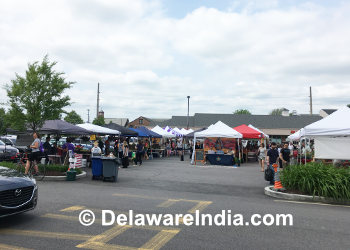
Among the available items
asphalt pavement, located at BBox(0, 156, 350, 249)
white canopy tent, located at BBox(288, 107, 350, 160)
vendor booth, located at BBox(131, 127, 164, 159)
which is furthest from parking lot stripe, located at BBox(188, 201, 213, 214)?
vendor booth, located at BBox(131, 127, 164, 159)

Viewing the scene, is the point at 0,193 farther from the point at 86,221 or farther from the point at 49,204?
the point at 49,204

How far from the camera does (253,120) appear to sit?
67.9 m

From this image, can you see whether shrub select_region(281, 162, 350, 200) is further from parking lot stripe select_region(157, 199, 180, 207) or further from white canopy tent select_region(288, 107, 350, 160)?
parking lot stripe select_region(157, 199, 180, 207)

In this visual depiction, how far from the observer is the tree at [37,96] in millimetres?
15375

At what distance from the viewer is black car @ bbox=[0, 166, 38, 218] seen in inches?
219

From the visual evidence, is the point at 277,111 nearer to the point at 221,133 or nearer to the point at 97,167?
the point at 221,133

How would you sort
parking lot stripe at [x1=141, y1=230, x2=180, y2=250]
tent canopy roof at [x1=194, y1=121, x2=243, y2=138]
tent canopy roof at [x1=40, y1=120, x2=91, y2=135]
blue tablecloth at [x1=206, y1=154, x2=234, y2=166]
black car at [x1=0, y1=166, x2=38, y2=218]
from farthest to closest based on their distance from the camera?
blue tablecloth at [x1=206, y1=154, x2=234, y2=166] < tent canopy roof at [x1=194, y1=121, x2=243, y2=138] < tent canopy roof at [x1=40, y1=120, x2=91, y2=135] < black car at [x1=0, y1=166, x2=38, y2=218] < parking lot stripe at [x1=141, y1=230, x2=180, y2=250]

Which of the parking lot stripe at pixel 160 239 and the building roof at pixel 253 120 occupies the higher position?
the building roof at pixel 253 120

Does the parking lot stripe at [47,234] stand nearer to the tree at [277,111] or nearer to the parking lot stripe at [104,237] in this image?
the parking lot stripe at [104,237]

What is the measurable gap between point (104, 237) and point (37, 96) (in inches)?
483

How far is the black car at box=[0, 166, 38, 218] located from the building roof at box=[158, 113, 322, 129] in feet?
205

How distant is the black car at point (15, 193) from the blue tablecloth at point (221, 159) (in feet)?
54.5

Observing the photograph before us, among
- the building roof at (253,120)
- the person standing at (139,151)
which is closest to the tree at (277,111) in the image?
the building roof at (253,120)

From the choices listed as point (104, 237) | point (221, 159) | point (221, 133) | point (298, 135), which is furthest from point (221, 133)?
point (104, 237)
